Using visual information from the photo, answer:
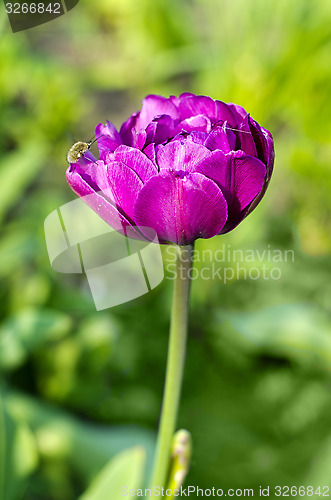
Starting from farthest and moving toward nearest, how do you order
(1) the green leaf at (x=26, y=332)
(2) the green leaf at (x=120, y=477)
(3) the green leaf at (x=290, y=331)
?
(3) the green leaf at (x=290, y=331) → (1) the green leaf at (x=26, y=332) → (2) the green leaf at (x=120, y=477)

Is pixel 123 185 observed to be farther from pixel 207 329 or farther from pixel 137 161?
pixel 207 329

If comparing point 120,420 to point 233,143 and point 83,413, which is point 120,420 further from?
Result: point 233,143

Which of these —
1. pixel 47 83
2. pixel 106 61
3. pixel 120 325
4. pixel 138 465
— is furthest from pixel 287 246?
pixel 106 61

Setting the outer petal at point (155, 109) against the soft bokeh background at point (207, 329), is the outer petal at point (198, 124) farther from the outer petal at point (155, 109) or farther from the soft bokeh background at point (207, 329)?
the soft bokeh background at point (207, 329)

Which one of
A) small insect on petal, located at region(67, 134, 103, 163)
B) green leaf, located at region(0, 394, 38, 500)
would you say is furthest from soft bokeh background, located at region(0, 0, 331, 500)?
small insect on petal, located at region(67, 134, 103, 163)

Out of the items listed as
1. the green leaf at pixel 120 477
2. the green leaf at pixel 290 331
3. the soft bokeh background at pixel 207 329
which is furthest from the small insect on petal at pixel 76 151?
the green leaf at pixel 290 331

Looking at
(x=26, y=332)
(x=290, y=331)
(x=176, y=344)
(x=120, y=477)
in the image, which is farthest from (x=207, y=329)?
(x=176, y=344)
